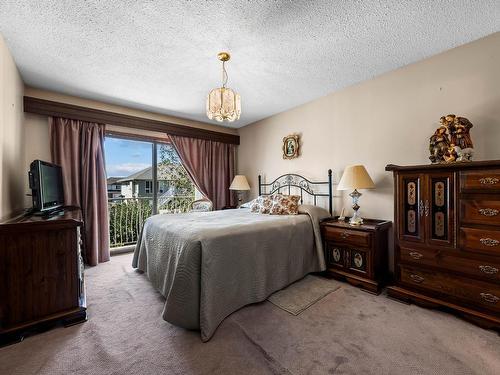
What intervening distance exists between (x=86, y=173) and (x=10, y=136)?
1.05 meters

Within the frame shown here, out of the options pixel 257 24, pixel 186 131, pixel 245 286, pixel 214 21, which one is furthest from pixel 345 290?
pixel 186 131

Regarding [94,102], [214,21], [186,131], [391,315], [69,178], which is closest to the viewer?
[214,21]

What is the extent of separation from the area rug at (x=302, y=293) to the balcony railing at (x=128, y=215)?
2.92 meters

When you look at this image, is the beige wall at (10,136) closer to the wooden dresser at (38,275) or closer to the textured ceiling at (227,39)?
the textured ceiling at (227,39)

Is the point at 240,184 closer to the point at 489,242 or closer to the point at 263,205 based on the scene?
the point at 263,205

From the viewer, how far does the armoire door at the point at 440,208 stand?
1.90 meters

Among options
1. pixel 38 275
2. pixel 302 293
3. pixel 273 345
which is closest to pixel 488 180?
pixel 302 293

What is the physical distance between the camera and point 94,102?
11.1 ft

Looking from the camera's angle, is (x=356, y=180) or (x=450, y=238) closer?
(x=450, y=238)

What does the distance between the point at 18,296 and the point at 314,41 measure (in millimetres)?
3251

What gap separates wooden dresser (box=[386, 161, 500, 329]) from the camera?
1712mm

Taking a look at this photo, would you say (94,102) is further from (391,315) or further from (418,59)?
(391,315)

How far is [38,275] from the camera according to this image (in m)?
1.73

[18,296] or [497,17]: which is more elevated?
[497,17]
